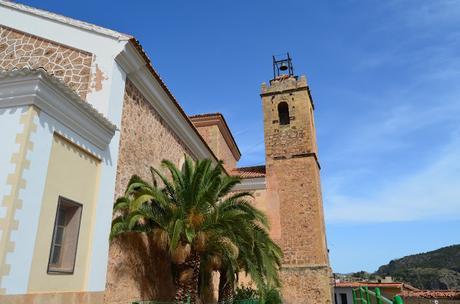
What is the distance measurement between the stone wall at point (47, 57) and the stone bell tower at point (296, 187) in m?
14.3

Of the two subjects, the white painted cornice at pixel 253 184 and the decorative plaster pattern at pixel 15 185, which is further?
the white painted cornice at pixel 253 184

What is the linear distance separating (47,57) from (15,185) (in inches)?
177

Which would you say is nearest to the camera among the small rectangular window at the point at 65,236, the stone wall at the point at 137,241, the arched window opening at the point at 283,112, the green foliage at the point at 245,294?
the small rectangular window at the point at 65,236

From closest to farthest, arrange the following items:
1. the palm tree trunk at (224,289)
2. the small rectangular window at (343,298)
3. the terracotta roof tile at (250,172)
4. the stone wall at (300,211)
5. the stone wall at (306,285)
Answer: the palm tree trunk at (224,289) < the stone wall at (306,285) < the stone wall at (300,211) < the terracotta roof tile at (250,172) < the small rectangular window at (343,298)

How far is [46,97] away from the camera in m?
5.67

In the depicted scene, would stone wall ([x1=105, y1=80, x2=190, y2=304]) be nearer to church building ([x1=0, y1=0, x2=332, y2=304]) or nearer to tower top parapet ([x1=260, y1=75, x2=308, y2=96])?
church building ([x1=0, y1=0, x2=332, y2=304])

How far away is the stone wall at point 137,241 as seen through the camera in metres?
7.98

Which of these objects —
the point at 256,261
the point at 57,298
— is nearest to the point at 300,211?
the point at 256,261

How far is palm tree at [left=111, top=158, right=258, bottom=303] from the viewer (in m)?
8.74

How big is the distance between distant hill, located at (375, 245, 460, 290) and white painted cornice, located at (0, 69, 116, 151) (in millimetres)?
57190

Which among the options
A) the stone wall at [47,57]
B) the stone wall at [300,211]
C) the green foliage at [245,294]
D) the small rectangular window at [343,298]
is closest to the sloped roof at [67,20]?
the stone wall at [47,57]

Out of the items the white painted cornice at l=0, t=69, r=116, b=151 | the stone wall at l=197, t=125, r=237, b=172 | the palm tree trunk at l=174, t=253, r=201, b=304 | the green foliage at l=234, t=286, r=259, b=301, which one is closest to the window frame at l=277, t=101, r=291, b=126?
the stone wall at l=197, t=125, r=237, b=172

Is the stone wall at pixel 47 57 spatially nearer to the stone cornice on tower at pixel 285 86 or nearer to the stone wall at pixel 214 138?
the stone wall at pixel 214 138

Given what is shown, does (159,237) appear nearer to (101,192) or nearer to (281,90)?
(101,192)
